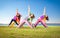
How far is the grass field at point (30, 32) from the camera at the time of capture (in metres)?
3.33

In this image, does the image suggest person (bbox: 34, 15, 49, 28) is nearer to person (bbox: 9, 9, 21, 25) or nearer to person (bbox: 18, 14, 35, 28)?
person (bbox: 18, 14, 35, 28)

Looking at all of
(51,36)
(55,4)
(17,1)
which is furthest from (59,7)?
(17,1)

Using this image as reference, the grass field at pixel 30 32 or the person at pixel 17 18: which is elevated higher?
the person at pixel 17 18

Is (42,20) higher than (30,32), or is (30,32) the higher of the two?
(42,20)

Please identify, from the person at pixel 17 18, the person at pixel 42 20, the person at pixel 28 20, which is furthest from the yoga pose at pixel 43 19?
the person at pixel 17 18

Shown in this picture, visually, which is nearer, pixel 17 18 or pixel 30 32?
pixel 30 32

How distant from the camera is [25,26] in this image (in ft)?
11.3

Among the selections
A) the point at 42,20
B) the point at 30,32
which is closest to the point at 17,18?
the point at 30,32

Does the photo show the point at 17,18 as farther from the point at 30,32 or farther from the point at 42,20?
the point at 42,20

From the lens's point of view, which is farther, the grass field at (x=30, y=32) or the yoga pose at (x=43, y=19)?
the yoga pose at (x=43, y=19)

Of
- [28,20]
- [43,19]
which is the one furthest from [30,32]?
[43,19]

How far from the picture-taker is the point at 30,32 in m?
3.38

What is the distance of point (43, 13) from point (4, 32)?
2.66ft

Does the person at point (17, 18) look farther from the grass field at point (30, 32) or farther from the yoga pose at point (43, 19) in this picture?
the yoga pose at point (43, 19)
